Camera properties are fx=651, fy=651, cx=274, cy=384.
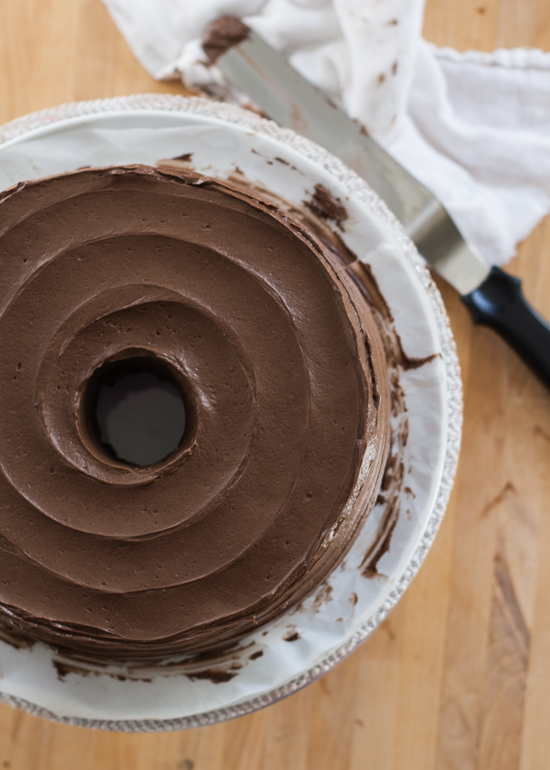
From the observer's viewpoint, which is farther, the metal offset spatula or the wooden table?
the wooden table

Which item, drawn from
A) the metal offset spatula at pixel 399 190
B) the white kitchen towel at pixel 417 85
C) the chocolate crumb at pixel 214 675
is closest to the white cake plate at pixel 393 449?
the chocolate crumb at pixel 214 675

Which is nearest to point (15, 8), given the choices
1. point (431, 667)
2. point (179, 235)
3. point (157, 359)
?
point (179, 235)

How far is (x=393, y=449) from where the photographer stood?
3.92 feet

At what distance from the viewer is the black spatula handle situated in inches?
55.4

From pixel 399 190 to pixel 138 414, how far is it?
727mm

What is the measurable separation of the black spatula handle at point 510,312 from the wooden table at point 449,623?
0.08 meters

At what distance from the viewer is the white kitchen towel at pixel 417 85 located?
140 cm

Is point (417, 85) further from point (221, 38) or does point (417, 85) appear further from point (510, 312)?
point (510, 312)

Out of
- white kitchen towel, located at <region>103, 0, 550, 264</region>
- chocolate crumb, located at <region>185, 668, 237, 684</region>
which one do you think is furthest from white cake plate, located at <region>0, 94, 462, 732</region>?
white kitchen towel, located at <region>103, 0, 550, 264</region>

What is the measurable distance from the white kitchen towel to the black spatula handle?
0.12m

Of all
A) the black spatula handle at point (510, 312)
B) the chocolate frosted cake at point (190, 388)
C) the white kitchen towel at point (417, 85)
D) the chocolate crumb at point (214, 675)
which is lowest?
the chocolate crumb at point (214, 675)

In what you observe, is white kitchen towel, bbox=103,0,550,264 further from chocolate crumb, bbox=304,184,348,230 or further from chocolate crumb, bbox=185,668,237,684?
chocolate crumb, bbox=185,668,237,684

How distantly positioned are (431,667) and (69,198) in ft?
4.12

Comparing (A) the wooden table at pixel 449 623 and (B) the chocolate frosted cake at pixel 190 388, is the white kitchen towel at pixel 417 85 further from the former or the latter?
(B) the chocolate frosted cake at pixel 190 388
